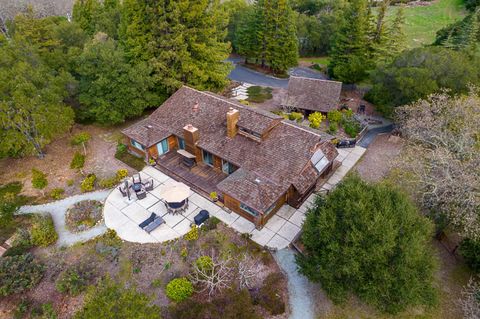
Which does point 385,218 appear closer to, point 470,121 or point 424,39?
point 470,121

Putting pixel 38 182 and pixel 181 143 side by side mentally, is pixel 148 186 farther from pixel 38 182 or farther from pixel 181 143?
pixel 38 182

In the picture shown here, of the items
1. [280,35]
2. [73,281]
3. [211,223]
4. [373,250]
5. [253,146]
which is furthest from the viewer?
[280,35]

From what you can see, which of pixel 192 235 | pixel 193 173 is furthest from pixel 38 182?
pixel 192 235

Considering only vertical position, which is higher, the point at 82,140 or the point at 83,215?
the point at 82,140

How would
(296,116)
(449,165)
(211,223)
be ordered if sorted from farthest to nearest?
(296,116)
(211,223)
(449,165)

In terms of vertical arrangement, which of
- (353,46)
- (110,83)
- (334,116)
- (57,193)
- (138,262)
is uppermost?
(353,46)

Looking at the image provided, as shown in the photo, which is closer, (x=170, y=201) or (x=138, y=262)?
(x=138, y=262)
